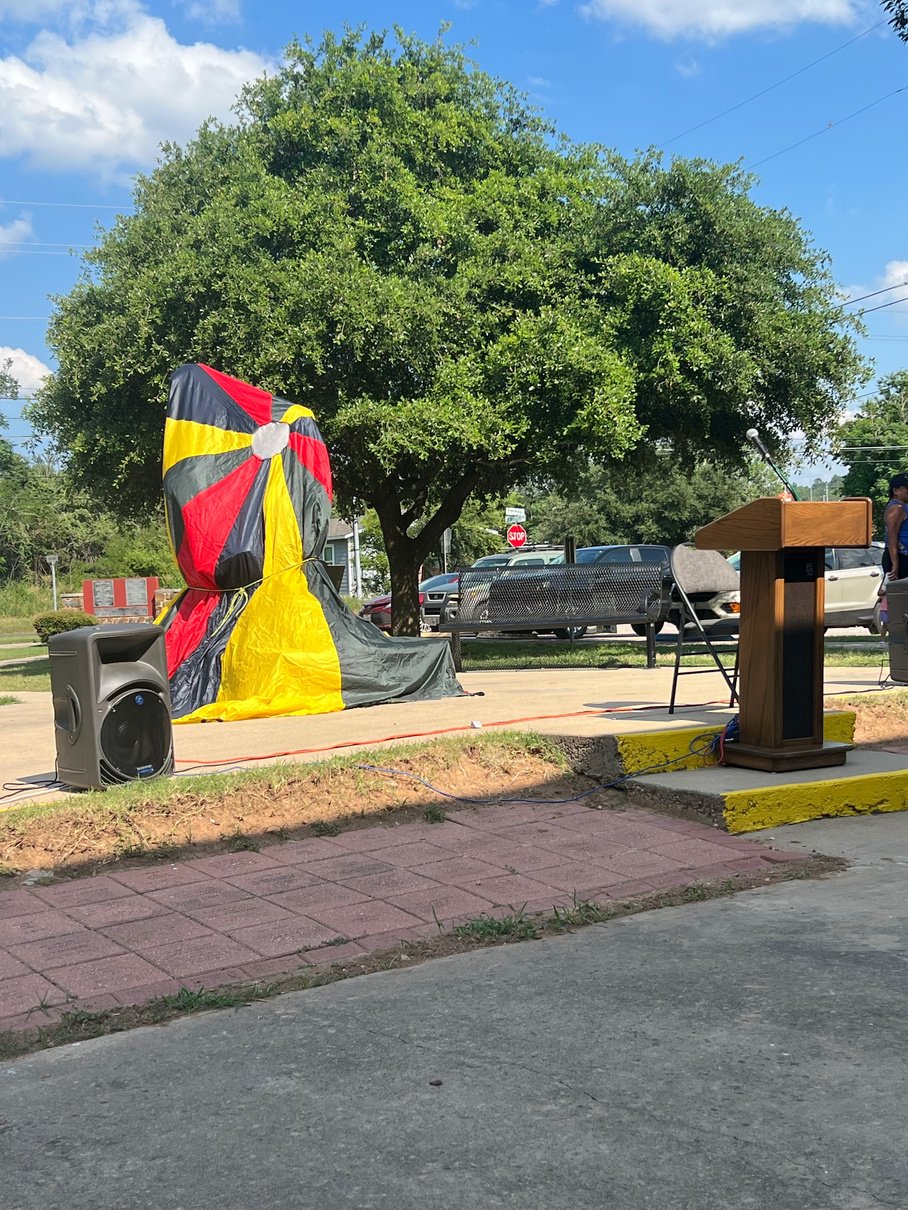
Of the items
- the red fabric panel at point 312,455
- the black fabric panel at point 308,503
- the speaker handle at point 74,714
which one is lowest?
the speaker handle at point 74,714

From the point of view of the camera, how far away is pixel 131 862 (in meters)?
5.92

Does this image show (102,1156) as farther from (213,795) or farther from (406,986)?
(213,795)

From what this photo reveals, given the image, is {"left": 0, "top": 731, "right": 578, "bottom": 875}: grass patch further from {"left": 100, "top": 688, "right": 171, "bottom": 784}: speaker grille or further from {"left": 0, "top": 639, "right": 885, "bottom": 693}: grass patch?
{"left": 0, "top": 639, "right": 885, "bottom": 693}: grass patch

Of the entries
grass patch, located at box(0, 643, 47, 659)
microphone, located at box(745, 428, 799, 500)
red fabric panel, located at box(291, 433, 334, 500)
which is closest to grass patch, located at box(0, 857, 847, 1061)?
red fabric panel, located at box(291, 433, 334, 500)

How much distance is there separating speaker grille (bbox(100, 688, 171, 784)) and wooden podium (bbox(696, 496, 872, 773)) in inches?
134

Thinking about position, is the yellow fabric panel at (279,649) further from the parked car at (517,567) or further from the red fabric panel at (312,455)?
the parked car at (517,567)

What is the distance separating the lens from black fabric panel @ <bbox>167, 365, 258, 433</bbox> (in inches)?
456

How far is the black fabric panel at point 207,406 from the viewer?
11.6 metres

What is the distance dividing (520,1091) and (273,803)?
3.48 meters

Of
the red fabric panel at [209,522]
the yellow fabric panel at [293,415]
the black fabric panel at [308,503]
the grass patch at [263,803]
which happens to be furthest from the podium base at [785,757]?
the yellow fabric panel at [293,415]

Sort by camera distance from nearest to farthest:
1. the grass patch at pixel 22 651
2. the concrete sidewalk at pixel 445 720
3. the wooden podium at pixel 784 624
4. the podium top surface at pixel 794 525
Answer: the podium top surface at pixel 794 525 < the wooden podium at pixel 784 624 < the concrete sidewalk at pixel 445 720 < the grass patch at pixel 22 651

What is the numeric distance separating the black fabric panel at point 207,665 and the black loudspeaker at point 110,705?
344cm

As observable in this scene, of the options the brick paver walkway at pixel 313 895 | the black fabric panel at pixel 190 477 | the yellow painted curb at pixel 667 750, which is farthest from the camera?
the black fabric panel at pixel 190 477

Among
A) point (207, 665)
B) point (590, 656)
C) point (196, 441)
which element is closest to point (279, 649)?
point (207, 665)
